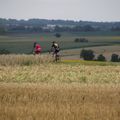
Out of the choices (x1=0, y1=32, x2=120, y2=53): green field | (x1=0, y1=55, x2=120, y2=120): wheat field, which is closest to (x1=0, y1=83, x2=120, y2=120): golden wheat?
(x1=0, y1=55, x2=120, y2=120): wheat field

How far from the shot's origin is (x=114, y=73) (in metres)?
A: 26.9

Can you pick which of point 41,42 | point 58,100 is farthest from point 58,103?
point 41,42

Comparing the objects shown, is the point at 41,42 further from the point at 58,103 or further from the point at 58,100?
the point at 58,103

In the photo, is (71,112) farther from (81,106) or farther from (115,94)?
(115,94)

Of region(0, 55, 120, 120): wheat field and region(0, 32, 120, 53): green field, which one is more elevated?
region(0, 55, 120, 120): wheat field

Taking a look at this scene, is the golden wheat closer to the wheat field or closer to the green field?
the wheat field

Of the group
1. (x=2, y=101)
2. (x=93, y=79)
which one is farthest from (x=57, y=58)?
(x=2, y=101)

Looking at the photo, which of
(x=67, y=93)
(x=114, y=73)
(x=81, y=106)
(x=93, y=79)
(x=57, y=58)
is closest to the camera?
(x=81, y=106)

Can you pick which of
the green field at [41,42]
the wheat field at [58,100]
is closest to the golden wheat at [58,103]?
the wheat field at [58,100]

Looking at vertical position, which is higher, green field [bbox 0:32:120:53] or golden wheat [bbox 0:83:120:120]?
golden wheat [bbox 0:83:120:120]

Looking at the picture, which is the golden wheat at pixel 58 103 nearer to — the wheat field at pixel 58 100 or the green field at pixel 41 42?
the wheat field at pixel 58 100

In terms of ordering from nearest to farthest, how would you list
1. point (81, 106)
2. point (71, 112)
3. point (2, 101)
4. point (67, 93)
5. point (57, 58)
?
point (71, 112) → point (81, 106) → point (2, 101) → point (67, 93) → point (57, 58)

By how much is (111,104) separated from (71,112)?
2.23 m

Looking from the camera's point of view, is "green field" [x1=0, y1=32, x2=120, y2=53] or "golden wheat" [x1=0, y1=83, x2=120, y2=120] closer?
"golden wheat" [x1=0, y1=83, x2=120, y2=120]
